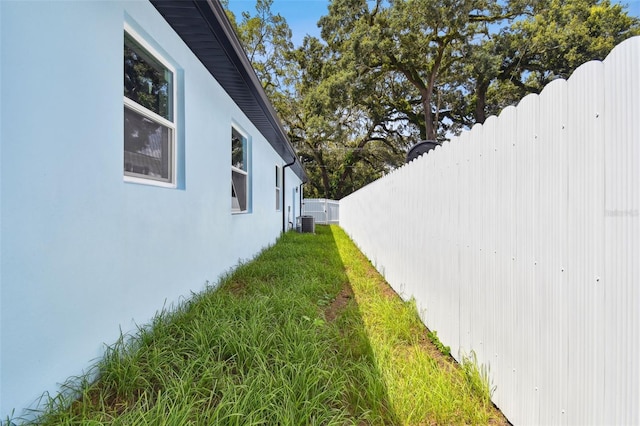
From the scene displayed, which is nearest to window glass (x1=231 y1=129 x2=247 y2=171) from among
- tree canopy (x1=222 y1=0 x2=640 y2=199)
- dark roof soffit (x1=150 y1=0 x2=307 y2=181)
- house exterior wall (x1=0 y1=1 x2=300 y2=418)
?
dark roof soffit (x1=150 y1=0 x2=307 y2=181)

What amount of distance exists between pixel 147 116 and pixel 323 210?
1719 cm

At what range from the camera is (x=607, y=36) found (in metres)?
13.4

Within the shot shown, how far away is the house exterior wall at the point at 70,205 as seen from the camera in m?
1.43

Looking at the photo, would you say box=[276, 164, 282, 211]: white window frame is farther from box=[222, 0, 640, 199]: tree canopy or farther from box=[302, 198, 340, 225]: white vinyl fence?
box=[302, 198, 340, 225]: white vinyl fence

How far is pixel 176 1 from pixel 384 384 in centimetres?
340

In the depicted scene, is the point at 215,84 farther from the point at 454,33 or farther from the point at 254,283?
the point at 454,33

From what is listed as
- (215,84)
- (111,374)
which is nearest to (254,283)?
(111,374)

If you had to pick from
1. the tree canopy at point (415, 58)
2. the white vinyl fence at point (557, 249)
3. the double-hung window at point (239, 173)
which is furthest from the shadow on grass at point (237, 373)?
the tree canopy at point (415, 58)

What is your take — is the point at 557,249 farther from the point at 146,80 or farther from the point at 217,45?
the point at 217,45

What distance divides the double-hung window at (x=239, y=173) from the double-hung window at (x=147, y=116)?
6.68ft

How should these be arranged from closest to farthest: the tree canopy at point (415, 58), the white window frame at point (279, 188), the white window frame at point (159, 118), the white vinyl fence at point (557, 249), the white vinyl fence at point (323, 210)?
the white vinyl fence at point (557, 249)
the white window frame at point (159, 118)
the white window frame at point (279, 188)
the tree canopy at point (415, 58)
the white vinyl fence at point (323, 210)

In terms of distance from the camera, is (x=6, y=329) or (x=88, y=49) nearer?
(x=6, y=329)

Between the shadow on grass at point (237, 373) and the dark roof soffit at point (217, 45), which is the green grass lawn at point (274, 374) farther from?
the dark roof soffit at point (217, 45)

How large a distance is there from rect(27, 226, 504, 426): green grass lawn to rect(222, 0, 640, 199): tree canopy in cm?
1453
